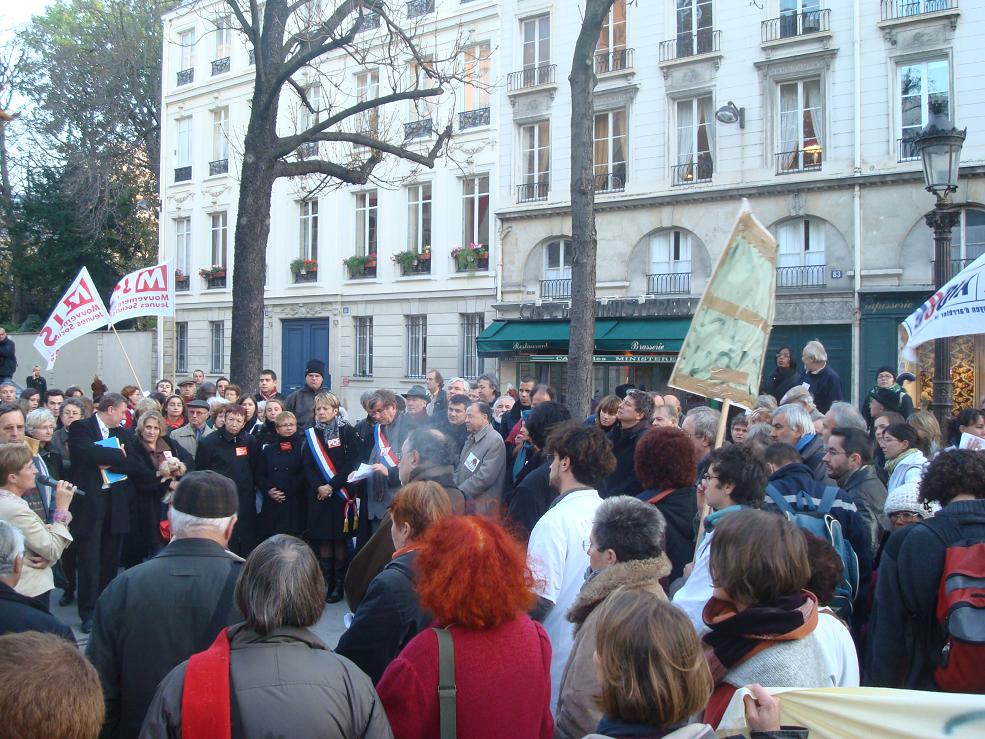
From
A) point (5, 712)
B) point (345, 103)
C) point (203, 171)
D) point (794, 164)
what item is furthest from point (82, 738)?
point (203, 171)

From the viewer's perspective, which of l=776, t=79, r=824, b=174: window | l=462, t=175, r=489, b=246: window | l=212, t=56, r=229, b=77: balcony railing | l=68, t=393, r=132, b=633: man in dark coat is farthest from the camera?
l=212, t=56, r=229, b=77: balcony railing

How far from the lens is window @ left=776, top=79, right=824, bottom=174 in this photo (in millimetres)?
20188

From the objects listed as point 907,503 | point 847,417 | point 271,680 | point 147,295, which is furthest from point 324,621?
point 147,295

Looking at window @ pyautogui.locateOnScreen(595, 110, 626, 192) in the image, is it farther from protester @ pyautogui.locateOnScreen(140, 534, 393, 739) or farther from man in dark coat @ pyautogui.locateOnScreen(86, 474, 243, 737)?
protester @ pyautogui.locateOnScreen(140, 534, 393, 739)

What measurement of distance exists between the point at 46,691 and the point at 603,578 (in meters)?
1.89

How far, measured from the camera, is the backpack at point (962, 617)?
10.9 feet

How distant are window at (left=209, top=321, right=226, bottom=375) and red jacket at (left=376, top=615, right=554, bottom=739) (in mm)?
29965

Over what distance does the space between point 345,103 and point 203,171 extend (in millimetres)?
7550

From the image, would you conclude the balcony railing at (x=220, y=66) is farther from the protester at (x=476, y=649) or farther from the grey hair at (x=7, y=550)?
the protester at (x=476, y=649)

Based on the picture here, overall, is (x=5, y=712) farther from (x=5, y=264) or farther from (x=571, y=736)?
(x=5, y=264)

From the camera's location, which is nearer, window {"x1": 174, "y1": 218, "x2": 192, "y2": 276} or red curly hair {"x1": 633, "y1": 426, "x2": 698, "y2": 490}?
red curly hair {"x1": 633, "y1": 426, "x2": 698, "y2": 490}

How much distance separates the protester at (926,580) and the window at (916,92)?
1707 centimetres

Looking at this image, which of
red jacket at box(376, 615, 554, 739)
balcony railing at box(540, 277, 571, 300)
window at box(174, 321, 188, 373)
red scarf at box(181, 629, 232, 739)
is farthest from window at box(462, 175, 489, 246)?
red scarf at box(181, 629, 232, 739)

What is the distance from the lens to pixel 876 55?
1928 cm
